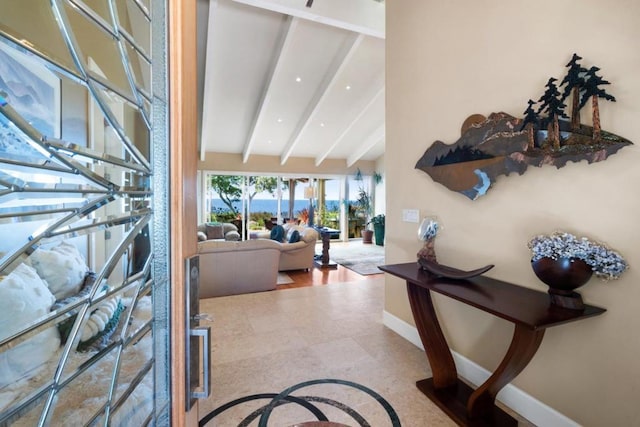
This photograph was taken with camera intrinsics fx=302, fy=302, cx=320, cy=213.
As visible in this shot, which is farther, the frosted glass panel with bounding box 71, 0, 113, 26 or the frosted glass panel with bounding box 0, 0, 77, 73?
the frosted glass panel with bounding box 71, 0, 113, 26

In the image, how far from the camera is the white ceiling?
4195 mm

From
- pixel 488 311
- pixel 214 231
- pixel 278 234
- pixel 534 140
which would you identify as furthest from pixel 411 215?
pixel 214 231

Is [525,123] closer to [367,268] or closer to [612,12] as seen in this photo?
[612,12]

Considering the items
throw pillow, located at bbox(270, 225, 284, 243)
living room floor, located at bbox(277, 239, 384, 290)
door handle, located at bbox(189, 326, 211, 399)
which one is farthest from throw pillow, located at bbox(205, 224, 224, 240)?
door handle, located at bbox(189, 326, 211, 399)

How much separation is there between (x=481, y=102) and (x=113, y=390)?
257cm

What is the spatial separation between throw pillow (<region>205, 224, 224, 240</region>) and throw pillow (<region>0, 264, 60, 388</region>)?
284 inches

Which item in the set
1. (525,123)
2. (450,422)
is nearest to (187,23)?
(525,123)

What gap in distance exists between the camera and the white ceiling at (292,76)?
4.20 metres

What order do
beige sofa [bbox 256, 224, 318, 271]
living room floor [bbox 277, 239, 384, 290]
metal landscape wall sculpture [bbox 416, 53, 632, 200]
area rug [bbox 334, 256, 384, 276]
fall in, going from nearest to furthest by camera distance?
metal landscape wall sculpture [bbox 416, 53, 632, 200] < living room floor [bbox 277, 239, 384, 290] < beige sofa [bbox 256, 224, 318, 271] < area rug [bbox 334, 256, 384, 276]

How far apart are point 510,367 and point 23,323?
2.02 m

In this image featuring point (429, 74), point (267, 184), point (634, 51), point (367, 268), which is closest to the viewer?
point (634, 51)

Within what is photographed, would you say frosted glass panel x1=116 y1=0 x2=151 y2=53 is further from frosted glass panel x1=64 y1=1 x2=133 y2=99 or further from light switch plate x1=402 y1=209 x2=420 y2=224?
light switch plate x1=402 y1=209 x2=420 y2=224

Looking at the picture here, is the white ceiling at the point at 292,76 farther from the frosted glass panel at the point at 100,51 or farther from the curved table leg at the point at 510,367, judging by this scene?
the curved table leg at the point at 510,367

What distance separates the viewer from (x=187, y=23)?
0.74m
